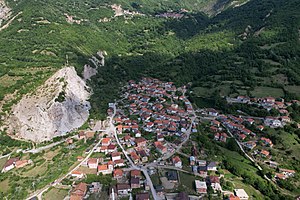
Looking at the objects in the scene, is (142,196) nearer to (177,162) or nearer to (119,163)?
(119,163)

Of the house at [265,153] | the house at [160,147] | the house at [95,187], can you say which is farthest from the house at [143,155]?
the house at [265,153]

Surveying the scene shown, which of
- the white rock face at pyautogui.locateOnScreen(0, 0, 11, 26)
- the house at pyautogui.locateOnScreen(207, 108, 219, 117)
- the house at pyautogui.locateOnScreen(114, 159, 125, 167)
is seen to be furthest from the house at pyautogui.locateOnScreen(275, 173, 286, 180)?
the white rock face at pyautogui.locateOnScreen(0, 0, 11, 26)

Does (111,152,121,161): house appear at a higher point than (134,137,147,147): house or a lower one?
lower

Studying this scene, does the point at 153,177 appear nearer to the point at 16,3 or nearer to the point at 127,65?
the point at 127,65

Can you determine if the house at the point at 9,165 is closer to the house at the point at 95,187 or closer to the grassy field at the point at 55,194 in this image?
the grassy field at the point at 55,194

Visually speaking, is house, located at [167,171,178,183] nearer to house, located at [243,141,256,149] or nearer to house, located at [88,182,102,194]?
house, located at [88,182,102,194]

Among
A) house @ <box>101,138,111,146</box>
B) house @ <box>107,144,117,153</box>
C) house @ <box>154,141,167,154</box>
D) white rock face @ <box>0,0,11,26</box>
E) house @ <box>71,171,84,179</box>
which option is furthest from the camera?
white rock face @ <box>0,0,11,26</box>

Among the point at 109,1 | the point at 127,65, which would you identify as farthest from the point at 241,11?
the point at 127,65
